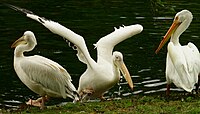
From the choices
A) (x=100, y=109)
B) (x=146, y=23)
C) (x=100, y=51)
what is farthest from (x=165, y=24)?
(x=100, y=109)

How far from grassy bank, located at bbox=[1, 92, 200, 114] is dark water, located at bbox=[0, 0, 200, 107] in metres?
1.59

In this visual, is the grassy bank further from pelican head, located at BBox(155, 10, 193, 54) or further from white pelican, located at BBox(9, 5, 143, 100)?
pelican head, located at BBox(155, 10, 193, 54)

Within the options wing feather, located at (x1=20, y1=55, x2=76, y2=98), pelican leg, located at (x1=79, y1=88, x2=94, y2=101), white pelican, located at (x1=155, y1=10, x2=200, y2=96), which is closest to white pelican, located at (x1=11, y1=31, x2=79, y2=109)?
wing feather, located at (x1=20, y1=55, x2=76, y2=98)

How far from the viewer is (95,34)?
2009 centimetres

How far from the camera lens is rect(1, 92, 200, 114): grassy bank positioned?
10031 mm

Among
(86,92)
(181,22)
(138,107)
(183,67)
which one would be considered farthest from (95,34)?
(138,107)

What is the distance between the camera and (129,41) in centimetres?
1934

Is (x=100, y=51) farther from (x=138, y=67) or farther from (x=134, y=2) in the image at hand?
Result: (x=134, y=2)

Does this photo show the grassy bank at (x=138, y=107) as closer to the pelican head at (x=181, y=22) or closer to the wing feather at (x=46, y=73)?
the wing feather at (x=46, y=73)

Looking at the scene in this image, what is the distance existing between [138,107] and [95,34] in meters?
9.89

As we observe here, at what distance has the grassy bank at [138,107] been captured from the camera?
1003cm

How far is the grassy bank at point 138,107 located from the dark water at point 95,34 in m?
1.59

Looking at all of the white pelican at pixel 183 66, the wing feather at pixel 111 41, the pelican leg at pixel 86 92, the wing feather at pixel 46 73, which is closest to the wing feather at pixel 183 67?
the white pelican at pixel 183 66

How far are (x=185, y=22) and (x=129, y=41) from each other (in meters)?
6.72
